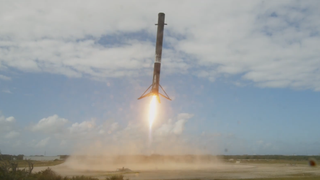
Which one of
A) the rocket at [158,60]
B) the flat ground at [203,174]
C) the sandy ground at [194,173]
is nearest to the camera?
the rocket at [158,60]

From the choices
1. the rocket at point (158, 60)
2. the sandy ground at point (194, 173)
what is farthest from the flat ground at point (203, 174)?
the rocket at point (158, 60)

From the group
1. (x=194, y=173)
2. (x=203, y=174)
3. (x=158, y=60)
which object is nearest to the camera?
(x=158, y=60)

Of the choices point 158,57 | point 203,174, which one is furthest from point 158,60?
point 203,174

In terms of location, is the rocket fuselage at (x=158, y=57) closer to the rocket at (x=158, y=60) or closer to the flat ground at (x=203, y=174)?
the rocket at (x=158, y=60)

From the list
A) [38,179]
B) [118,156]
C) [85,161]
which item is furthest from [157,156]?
[38,179]

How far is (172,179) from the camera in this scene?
35.0 metres

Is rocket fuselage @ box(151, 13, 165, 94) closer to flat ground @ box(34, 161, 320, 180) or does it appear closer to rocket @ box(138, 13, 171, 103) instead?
rocket @ box(138, 13, 171, 103)

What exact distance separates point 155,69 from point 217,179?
62.1 feet

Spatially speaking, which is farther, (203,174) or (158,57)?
(203,174)

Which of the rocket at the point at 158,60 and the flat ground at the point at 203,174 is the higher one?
the rocket at the point at 158,60

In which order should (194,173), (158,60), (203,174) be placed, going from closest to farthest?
(158,60)
(203,174)
(194,173)

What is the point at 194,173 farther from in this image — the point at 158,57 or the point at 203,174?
the point at 158,57

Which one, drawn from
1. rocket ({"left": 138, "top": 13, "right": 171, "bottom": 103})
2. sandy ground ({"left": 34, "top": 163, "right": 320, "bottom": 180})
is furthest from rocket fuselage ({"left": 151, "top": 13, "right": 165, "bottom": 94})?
sandy ground ({"left": 34, "top": 163, "right": 320, "bottom": 180})

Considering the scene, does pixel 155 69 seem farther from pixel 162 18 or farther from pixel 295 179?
pixel 295 179
